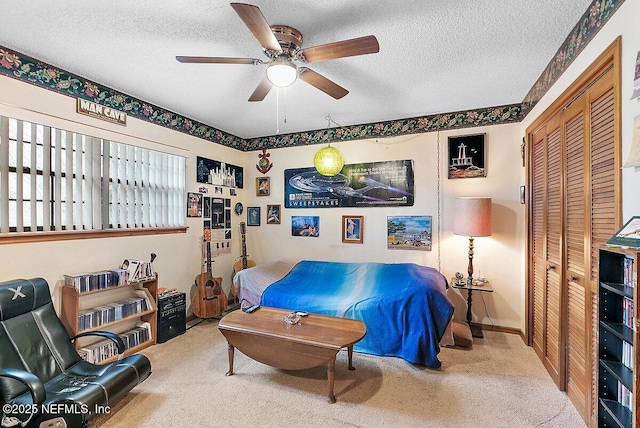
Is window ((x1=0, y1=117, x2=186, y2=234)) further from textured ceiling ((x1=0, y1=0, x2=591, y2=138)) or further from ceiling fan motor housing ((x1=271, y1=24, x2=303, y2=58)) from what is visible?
ceiling fan motor housing ((x1=271, y1=24, x2=303, y2=58))

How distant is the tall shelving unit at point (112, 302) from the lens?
8.21 feet

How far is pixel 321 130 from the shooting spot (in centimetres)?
433

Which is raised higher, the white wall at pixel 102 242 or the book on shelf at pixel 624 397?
the white wall at pixel 102 242

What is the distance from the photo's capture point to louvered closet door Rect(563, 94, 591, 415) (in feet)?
6.18

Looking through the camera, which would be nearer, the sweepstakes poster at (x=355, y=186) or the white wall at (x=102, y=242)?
the white wall at (x=102, y=242)

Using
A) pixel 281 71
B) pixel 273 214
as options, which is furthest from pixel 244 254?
pixel 281 71

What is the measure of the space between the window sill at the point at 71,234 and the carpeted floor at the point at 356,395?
1.25m

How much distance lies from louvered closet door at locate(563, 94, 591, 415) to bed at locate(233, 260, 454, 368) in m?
0.87

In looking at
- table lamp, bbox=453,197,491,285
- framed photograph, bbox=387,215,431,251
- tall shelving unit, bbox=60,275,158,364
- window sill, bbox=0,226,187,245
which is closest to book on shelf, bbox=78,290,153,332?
tall shelving unit, bbox=60,275,158,364

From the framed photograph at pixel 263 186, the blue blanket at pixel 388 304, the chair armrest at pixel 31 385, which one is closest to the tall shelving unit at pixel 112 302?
the chair armrest at pixel 31 385

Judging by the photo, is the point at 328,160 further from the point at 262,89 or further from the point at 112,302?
the point at 112,302

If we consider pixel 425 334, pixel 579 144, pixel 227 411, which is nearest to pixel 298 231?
pixel 425 334

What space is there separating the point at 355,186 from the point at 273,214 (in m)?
1.42

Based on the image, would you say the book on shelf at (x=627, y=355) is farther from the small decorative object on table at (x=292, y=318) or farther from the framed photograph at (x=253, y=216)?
the framed photograph at (x=253, y=216)
